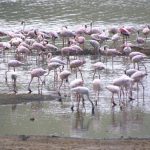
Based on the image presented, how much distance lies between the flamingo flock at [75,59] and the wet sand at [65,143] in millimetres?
2479

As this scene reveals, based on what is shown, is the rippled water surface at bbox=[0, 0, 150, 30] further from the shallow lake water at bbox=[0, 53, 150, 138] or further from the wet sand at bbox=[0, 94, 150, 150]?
the wet sand at bbox=[0, 94, 150, 150]

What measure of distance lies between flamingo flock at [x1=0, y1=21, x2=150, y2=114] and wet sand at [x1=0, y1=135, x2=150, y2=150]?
2.48 meters

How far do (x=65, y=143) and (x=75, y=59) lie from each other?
32.3ft

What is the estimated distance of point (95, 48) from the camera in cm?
2059

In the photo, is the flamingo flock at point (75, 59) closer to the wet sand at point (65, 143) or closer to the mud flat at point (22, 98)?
the mud flat at point (22, 98)

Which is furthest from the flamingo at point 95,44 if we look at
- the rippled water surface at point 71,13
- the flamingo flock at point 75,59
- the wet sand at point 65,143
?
the wet sand at point 65,143

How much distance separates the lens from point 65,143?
10203 millimetres

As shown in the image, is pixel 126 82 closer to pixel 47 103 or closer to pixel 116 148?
pixel 47 103

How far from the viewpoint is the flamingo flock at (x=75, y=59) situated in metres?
13.8

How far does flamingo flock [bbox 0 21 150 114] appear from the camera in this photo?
13.8 m

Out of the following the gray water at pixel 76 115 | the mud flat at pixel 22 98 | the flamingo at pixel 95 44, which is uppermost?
the flamingo at pixel 95 44

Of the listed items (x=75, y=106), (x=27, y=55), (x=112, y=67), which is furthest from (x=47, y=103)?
(x=27, y=55)

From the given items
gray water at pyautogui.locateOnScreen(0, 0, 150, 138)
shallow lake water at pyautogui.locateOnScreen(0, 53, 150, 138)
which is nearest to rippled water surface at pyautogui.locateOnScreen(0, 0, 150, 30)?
gray water at pyautogui.locateOnScreen(0, 0, 150, 138)

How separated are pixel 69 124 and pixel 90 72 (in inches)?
225
